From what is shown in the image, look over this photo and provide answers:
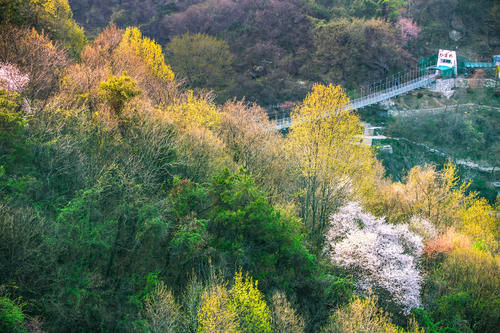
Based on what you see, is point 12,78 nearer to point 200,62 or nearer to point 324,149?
point 324,149

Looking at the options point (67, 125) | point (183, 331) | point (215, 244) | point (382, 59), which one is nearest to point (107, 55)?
point (67, 125)

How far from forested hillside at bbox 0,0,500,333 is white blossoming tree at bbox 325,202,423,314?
96 millimetres

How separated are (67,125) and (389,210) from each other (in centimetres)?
2363

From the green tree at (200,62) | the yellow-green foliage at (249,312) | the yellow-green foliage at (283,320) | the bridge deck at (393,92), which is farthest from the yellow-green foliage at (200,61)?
the yellow-green foliage at (249,312)

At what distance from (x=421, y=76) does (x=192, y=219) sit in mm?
59718

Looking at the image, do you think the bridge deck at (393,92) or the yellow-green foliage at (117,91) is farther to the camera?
the bridge deck at (393,92)

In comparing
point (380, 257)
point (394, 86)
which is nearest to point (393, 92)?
point (394, 86)

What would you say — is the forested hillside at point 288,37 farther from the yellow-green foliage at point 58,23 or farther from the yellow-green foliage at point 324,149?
the yellow-green foliage at point 324,149

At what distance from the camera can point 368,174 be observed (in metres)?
27.8

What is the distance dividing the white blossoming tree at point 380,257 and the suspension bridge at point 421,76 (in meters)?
37.2

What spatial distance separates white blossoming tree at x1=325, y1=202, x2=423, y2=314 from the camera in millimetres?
18797

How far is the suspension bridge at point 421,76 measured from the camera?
58031 mm

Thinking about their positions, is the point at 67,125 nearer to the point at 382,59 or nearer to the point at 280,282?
the point at 280,282

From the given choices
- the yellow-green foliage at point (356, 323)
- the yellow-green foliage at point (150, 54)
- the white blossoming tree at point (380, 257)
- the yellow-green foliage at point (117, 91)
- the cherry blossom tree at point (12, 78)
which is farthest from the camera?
the yellow-green foliage at point (150, 54)
